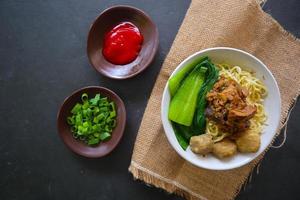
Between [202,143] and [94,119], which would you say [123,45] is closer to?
[94,119]

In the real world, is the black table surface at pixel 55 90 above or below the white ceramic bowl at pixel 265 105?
below

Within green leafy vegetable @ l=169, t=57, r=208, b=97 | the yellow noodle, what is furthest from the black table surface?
the yellow noodle

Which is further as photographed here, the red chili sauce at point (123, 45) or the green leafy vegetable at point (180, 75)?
the red chili sauce at point (123, 45)

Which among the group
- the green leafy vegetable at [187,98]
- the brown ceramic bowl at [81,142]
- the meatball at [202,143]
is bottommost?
the brown ceramic bowl at [81,142]

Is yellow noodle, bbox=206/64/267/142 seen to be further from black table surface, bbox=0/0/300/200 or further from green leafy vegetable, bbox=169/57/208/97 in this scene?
black table surface, bbox=0/0/300/200

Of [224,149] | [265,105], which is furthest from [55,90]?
[265,105]

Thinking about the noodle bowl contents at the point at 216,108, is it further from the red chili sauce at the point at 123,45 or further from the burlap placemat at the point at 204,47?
the red chili sauce at the point at 123,45

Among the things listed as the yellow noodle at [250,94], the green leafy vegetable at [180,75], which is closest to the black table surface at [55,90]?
the green leafy vegetable at [180,75]
